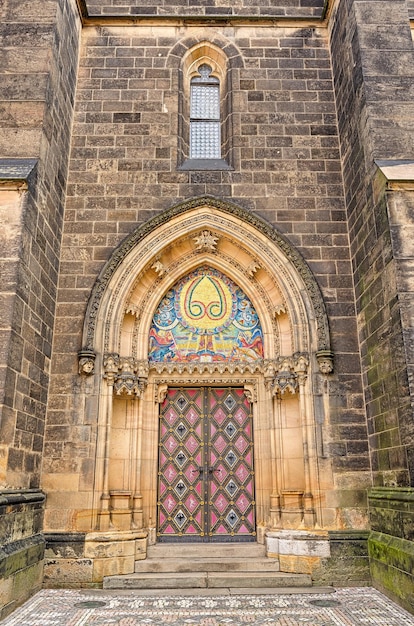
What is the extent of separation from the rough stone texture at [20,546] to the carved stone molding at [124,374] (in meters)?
1.75

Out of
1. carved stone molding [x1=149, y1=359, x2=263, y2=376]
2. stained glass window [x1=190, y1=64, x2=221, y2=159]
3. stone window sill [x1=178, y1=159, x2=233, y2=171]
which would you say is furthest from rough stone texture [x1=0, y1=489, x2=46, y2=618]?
stained glass window [x1=190, y1=64, x2=221, y2=159]

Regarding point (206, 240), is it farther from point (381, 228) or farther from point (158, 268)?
point (381, 228)

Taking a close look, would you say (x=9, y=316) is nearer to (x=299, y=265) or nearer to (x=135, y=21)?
(x=299, y=265)

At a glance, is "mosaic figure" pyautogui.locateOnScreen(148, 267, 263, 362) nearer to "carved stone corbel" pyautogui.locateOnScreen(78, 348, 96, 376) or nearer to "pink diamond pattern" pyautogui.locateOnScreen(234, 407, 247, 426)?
"pink diamond pattern" pyautogui.locateOnScreen(234, 407, 247, 426)

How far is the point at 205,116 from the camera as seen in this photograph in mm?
9398

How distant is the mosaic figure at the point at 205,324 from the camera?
8.26 meters

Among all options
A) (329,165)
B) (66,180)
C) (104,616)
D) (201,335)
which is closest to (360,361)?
(201,335)

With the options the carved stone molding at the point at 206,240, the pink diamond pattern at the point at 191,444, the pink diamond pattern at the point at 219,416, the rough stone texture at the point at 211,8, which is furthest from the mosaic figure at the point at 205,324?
the rough stone texture at the point at 211,8

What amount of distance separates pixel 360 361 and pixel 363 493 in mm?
1815

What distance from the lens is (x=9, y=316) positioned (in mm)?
5980

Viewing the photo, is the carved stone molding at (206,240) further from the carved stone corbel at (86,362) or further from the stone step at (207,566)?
the stone step at (207,566)

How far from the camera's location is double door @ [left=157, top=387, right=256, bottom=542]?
767cm

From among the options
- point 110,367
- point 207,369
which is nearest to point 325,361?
point 207,369

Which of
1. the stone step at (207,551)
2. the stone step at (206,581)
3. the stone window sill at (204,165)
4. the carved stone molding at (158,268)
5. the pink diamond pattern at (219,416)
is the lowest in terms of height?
the stone step at (206,581)
